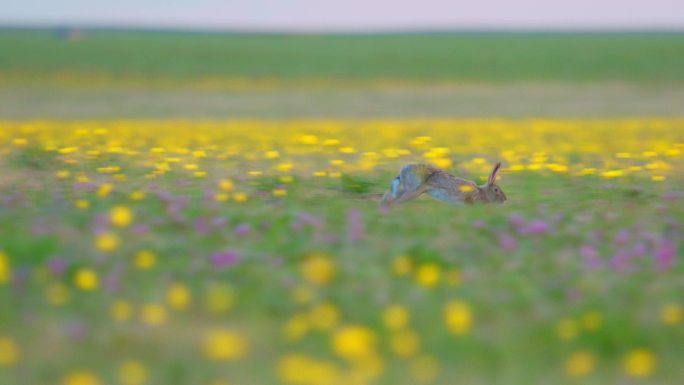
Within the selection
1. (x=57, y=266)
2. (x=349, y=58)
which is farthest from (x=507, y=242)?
(x=349, y=58)

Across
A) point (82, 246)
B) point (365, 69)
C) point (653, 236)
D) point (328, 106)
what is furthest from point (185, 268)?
point (365, 69)

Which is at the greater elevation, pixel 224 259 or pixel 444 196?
pixel 224 259

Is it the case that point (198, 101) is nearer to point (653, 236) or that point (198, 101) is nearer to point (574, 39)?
point (653, 236)

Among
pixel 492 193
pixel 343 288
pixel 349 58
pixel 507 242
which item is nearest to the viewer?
pixel 343 288

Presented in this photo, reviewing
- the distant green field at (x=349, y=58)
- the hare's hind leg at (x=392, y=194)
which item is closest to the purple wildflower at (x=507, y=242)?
the hare's hind leg at (x=392, y=194)

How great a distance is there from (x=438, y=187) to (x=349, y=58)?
5320cm

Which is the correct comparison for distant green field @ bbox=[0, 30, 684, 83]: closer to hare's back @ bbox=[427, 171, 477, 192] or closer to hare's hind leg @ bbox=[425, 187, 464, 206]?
hare's back @ bbox=[427, 171, 477, 192]

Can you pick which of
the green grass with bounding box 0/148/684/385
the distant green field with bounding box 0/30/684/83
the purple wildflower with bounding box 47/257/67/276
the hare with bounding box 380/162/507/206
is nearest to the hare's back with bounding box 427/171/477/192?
the hare with bounding box 380/162/507/206

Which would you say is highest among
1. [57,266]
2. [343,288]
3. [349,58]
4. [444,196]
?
[57,266]

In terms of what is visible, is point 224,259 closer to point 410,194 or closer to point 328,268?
point 328,268

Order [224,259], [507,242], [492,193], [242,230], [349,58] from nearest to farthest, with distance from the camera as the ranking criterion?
[224,259] < [507,242] < [242,230] < [492,193] < [349,58]

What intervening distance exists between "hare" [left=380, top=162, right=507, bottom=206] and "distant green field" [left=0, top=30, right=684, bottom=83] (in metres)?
40.1

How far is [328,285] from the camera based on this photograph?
5.57m

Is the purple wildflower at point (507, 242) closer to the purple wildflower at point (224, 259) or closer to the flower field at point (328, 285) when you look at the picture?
the flower field at point (328, 285)
